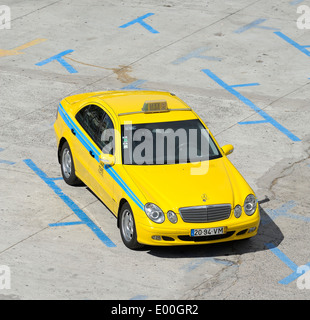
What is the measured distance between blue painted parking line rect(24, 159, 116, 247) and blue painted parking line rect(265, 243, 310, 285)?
2.16 m

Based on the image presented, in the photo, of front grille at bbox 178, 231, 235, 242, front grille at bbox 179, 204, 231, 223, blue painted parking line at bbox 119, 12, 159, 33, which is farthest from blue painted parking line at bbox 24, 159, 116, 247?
blue painted parking line at bbox 119, 12, 159, 33

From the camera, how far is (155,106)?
11836 millimetres

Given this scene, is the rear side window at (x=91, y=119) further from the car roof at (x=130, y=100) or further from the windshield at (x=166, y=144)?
the windshield at (x=166, y=144)

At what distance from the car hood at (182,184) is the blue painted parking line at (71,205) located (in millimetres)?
1000

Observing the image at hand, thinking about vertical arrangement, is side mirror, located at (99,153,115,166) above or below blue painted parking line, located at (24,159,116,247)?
above

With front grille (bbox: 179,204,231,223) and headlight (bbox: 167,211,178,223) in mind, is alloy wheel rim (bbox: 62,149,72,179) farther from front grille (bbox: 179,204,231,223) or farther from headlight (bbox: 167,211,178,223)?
front grille (bbox: 179,204,231,223)

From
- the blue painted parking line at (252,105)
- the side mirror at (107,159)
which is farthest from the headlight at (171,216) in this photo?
the blue painted parking line at (252,105)

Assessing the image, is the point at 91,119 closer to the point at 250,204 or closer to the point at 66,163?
the point at 66,163

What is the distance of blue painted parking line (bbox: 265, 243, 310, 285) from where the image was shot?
398 inches

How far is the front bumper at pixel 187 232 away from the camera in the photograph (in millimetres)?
10328

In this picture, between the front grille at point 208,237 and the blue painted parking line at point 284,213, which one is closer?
the front grille at point 208,237

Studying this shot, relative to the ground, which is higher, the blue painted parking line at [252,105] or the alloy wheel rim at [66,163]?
the alloy wheel rim at [66,163]

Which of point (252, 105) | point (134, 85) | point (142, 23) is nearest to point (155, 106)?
point (252, 105)

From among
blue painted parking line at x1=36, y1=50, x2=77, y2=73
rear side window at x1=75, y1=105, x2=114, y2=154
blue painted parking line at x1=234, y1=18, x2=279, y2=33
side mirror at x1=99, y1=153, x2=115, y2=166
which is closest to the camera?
side mirror at x1=99, y1=153, x2=115, y2=166
